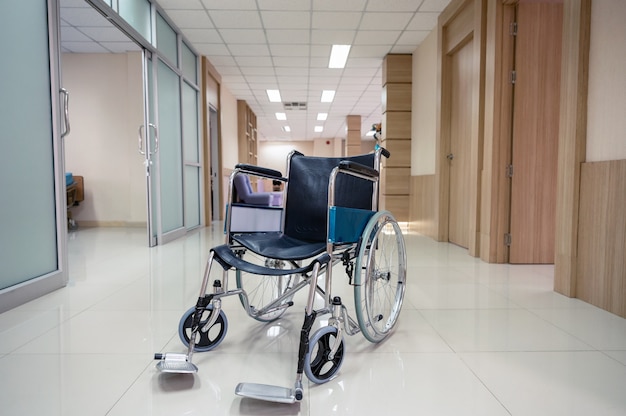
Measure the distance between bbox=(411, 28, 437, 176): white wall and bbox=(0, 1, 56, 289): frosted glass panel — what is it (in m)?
4.06

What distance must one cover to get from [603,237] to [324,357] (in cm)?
172

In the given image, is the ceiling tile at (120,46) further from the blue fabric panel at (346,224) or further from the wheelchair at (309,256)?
the blue fabric panel at (346,224)

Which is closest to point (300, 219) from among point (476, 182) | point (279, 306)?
point (279, 306)

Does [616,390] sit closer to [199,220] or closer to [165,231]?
[165,231]

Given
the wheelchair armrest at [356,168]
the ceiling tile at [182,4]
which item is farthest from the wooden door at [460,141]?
the ceiling tile at [182,4]

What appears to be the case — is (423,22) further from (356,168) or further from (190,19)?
(356,168)

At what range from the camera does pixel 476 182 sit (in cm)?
361

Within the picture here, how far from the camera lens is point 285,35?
5.30 meters

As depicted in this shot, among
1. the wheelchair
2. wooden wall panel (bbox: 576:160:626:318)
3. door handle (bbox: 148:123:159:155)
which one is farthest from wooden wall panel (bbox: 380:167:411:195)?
the wheelchair

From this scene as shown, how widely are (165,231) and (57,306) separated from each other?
8.33 feet

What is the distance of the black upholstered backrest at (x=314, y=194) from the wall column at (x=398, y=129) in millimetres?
4287

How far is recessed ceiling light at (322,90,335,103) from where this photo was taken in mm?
8680

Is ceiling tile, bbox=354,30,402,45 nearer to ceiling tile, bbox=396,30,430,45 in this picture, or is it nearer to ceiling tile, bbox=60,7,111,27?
ceiling tile, bbox=396,30,430,45

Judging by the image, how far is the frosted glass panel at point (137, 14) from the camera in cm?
358
